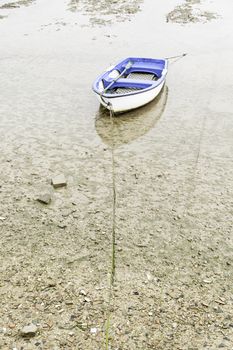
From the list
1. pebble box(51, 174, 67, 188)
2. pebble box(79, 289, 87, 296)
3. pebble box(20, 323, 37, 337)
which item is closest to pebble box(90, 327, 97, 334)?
pebble box(79, 289, 87, 296)

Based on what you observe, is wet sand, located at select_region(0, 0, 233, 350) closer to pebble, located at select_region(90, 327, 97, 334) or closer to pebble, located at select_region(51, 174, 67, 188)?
pebble, located at select_region(90, 327, 97, 334)

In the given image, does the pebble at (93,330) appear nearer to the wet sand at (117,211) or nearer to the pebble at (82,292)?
the wet sand at (117,211)

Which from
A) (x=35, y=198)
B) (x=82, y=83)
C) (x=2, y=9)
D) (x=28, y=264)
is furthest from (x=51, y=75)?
(x=2, y=9)

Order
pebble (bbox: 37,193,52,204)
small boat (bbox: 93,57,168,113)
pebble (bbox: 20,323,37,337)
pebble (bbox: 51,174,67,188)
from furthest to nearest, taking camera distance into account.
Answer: small boat (bbox: 93,57,168,113) → pebble (bbox: 51,174,67,188) → pebble (bbox: 37,193,52,204) → pebble (bbox: 20,323,37,337)

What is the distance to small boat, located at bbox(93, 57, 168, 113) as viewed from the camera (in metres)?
12.6

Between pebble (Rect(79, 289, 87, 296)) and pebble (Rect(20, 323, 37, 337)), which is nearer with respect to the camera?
pebble (Rect(20, 323, 37, 337))

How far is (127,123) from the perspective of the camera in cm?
1288

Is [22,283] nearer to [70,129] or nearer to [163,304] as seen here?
[163,304]

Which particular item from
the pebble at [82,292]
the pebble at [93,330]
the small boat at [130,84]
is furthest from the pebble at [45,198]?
the small boat at [130,84]

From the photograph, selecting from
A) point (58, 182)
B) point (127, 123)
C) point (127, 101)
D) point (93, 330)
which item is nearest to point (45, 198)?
point (58, 182)

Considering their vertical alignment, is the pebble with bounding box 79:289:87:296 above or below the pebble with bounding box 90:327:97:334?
below

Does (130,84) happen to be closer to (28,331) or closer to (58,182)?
(58,182)

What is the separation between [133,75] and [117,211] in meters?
8.51

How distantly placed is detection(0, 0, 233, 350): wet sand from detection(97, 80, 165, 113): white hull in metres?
0.43
